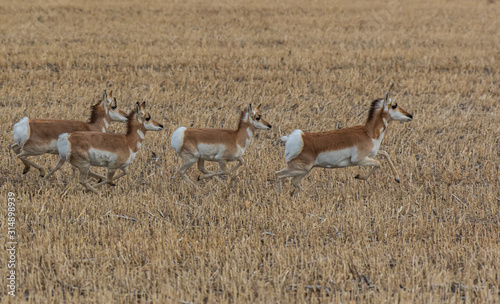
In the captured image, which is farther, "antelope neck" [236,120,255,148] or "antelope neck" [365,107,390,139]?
"antelope neck" [236,120,255,148]

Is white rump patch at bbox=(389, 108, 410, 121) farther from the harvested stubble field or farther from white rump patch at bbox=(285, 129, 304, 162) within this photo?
white rump patch at bbox=(285, 129, 304, 162)

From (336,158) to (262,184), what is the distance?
1104mm

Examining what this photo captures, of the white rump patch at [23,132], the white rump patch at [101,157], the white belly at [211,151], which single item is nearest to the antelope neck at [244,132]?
the white belly at [211,151]

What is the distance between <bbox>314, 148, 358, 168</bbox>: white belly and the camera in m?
7.60

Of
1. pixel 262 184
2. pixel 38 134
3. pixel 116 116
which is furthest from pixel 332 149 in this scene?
pixel 38 134

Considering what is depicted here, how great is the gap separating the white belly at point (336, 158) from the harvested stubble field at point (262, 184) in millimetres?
380

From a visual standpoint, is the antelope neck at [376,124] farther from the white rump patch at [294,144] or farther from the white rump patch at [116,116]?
the white rump patch at [116,116]

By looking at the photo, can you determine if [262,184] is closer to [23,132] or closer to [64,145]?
[64,145]

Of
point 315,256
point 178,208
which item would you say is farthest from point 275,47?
point 315,256

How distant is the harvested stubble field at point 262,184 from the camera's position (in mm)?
5223

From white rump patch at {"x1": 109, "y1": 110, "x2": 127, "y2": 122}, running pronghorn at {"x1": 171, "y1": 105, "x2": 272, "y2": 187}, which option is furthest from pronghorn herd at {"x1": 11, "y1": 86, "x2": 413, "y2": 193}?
white rump patch at {"x1": 109, "y1": 110, "x2": 127, "y2": 122}

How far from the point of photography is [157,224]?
649 cm

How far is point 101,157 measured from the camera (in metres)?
7.54

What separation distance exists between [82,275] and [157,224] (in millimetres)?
1405
